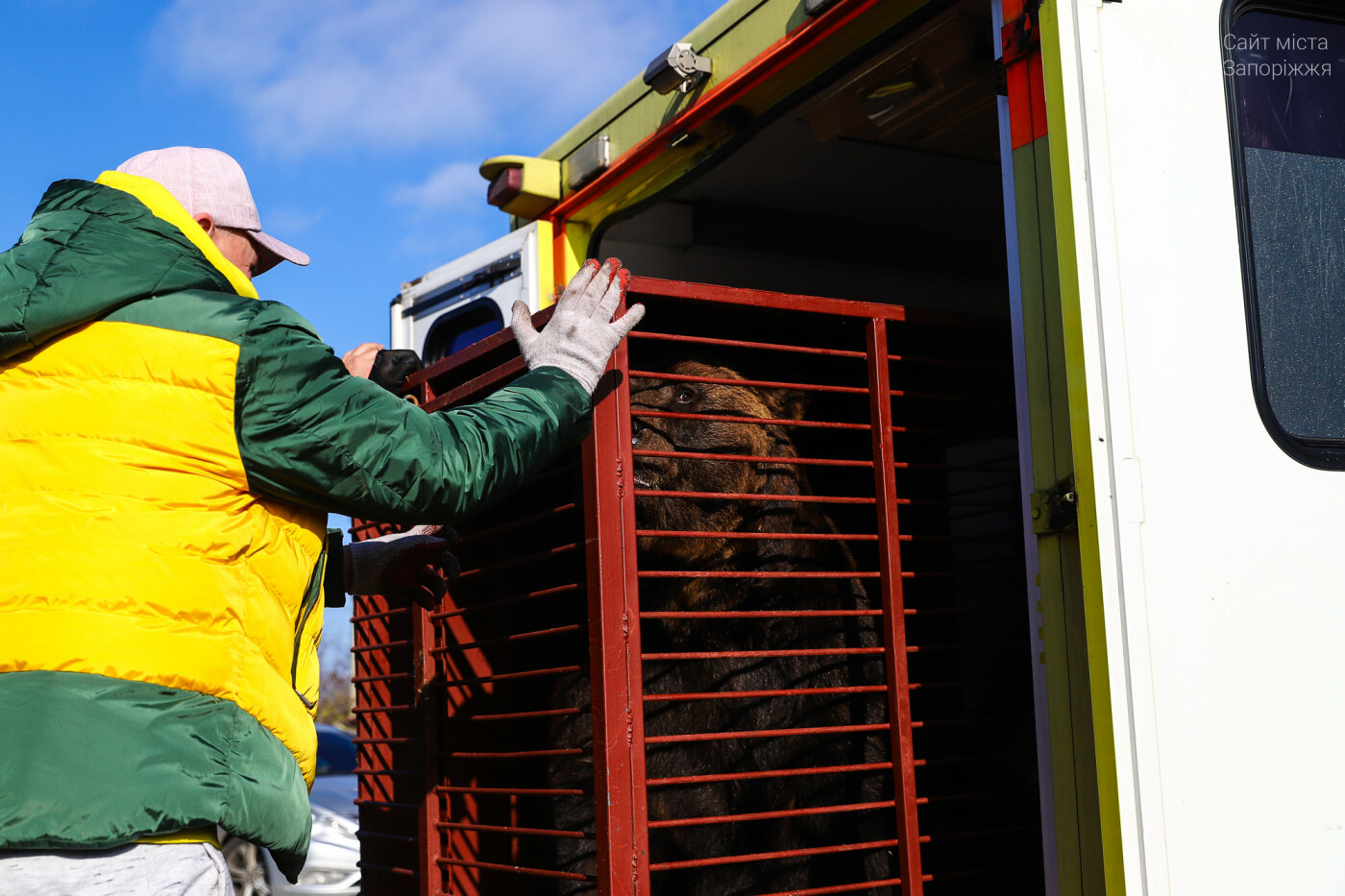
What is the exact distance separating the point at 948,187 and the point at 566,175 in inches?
50.3

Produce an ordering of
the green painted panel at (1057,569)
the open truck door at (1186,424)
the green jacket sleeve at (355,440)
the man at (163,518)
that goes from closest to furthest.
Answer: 1. the man at (163,518)
2. the green jacket sleeve at (355,440)
3. the open truck door at (1186,424)
4. the green painted panel at (1057,569)

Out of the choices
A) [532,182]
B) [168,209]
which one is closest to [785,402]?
[532,182]

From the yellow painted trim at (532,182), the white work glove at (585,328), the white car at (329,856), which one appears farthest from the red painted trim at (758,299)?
the white car at (329,856)

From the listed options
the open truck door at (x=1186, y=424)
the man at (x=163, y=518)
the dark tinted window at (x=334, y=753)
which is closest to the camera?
the man at (x=163, y=518)

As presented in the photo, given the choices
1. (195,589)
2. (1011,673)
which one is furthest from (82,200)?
(1011,673)

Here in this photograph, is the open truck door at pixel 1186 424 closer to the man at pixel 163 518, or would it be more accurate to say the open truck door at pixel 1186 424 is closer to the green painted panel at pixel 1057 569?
the green painted panel at pixel 1057 569

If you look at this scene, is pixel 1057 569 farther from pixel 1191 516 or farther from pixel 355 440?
pixel 355 440

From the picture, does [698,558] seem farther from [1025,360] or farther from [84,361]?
[84,361]

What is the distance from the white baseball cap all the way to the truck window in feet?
5.54

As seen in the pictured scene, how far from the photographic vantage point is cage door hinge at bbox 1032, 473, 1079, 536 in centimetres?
199

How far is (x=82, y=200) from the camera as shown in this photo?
1744 millimetres

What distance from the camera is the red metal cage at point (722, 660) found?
2.50 m

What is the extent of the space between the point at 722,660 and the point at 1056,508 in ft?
3.96

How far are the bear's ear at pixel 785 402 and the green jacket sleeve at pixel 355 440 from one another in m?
1.44
